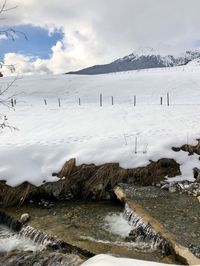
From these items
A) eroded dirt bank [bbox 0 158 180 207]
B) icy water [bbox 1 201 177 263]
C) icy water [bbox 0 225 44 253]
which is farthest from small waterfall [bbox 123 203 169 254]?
icy water [bbox 0 225 44 253]

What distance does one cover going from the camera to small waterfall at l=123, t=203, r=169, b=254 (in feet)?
32.2

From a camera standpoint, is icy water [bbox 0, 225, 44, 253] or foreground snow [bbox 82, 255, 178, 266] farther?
icy water [bbox 0, 225, 44, 253]

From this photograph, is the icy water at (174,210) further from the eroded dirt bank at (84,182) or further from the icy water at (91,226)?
the eroded dirt bank at (84,182)

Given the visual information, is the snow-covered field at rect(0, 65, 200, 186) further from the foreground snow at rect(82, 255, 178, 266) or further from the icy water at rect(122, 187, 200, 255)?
the foreground snow at rect(82, 255, 178, 266)

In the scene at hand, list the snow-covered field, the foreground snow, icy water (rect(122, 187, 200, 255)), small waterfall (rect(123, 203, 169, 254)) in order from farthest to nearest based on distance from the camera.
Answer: the snow-covered field
icy water (rect(122, 187, 200, 255))
small waterfall (rect(123, 203, 169, 254))
the foreground snow

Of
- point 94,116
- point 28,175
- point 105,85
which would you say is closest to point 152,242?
point 28,175

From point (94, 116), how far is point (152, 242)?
15136 mm

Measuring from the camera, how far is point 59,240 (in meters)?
10.2

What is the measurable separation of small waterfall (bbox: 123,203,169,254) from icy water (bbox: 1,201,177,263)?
5.9 inches

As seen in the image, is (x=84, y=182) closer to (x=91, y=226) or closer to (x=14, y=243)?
(x=91, y=226)

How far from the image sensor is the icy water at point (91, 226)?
9672mm

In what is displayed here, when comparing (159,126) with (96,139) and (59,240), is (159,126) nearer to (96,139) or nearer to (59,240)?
(96,139)

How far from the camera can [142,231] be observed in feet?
34.9

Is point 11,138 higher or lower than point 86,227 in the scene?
higher
